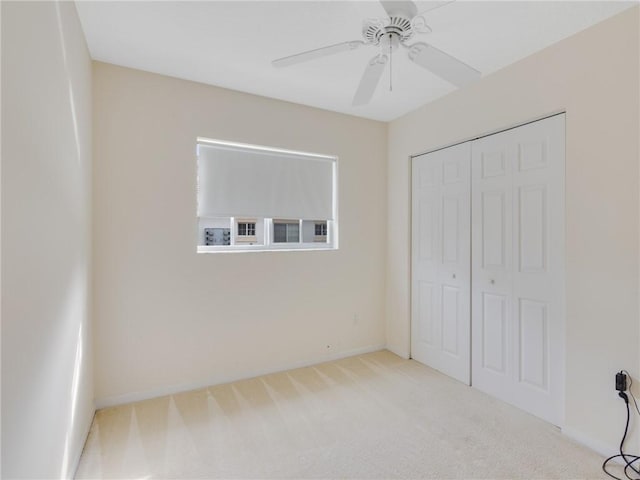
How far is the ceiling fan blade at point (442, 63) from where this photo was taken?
1.54 meters

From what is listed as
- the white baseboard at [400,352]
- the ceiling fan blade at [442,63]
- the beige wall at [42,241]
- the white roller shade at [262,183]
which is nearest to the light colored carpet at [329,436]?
the beige wall at [42,241]

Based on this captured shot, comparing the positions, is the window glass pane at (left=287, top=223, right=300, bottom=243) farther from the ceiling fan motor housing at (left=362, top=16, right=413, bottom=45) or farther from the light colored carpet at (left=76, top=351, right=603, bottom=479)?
the ceiling fan motor housing at (left=362, top=16, right=413, bottom=45)

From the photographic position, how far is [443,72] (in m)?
1.72

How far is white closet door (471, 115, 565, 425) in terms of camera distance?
84.0 inches

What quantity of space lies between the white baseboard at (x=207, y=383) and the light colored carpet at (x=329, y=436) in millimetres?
70

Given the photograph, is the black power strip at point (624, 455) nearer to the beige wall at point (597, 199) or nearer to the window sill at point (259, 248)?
the beige wall at point (597, 199)

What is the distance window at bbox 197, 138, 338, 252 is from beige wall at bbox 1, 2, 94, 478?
37.1 inches

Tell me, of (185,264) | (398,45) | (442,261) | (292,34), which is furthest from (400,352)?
(292,34)

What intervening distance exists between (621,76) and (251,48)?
88.1 inches

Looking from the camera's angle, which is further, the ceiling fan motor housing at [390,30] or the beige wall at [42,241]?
the ceiling fan motor housing at [390,30]

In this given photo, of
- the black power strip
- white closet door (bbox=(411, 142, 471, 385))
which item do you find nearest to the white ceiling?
white closet door (bbox=(411, 142, 471, 385))

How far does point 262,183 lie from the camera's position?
9.73 feet

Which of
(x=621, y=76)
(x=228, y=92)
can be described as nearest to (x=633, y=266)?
(x=621, y=76)

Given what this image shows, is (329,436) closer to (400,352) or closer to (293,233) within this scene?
(400,352)
